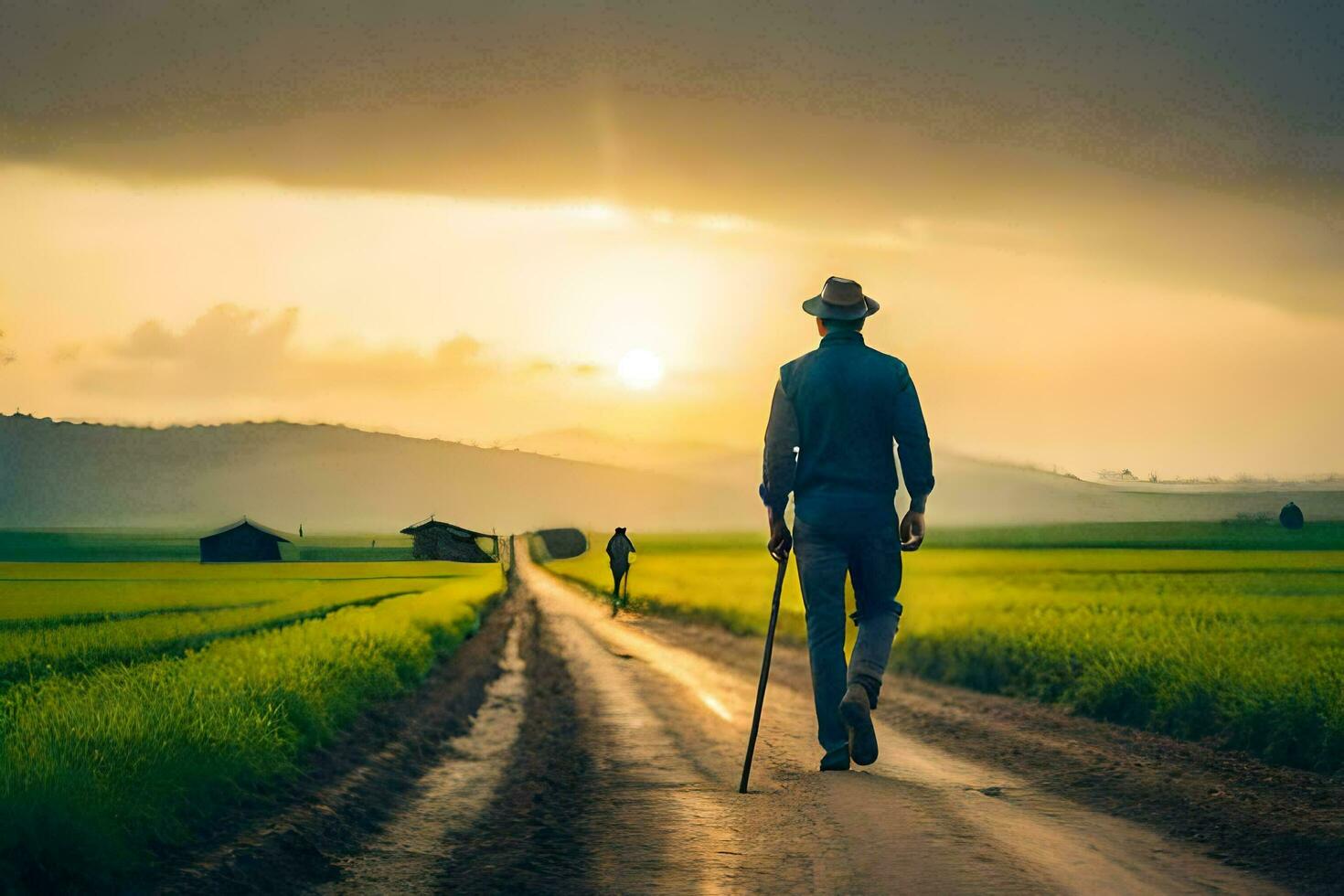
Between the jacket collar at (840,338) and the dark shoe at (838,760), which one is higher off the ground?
the jacket collar at (840,338)

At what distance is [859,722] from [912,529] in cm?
138

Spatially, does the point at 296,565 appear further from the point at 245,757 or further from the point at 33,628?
the point at 245,757

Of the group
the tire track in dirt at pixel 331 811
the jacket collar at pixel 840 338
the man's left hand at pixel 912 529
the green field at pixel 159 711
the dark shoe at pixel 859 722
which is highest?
the jacket collar at pixel 840 338

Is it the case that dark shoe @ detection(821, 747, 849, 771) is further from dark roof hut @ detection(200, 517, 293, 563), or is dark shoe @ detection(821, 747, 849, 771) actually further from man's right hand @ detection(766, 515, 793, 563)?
dark roof hut @ detection(200, 517, 293, 563)

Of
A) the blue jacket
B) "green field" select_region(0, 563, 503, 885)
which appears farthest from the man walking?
"green field" select_region(0, 563, 503, 885)

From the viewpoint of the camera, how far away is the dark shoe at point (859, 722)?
8320 millimetres

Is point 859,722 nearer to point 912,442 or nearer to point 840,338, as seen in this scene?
point 912,442

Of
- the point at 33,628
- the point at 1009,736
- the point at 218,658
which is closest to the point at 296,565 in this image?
the point at 33,628

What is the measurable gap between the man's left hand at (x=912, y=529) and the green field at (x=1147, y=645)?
193 inches

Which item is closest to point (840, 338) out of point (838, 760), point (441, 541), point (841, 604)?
point (841, 604)

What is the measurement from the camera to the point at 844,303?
27.9 ft

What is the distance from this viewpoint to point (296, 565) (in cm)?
7594

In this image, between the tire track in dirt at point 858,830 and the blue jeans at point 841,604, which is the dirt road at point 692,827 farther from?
the blue jeans at point 841,604

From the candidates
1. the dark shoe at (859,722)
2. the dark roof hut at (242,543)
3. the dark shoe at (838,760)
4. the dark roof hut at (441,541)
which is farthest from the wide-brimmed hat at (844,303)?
the dark roof hut at (242,543)
